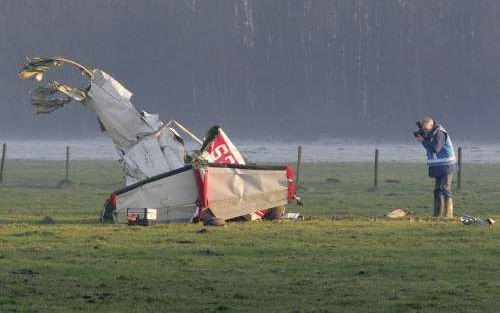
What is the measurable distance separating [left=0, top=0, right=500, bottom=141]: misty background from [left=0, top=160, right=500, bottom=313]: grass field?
97938mm

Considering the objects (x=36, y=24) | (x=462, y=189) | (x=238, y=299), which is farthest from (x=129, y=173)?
(x=36, y=24)

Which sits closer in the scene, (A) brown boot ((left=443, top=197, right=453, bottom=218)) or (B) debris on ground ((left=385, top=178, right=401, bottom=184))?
(A) brown boot ((left=443, top=197, right=453, bottom=218))

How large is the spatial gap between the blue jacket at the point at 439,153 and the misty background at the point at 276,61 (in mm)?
94312

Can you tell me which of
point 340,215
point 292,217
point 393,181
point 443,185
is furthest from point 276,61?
point 292,217

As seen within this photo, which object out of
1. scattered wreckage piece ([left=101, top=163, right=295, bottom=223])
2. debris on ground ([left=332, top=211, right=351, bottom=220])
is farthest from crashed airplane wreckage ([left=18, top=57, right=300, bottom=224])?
debris on ground ([left=332, top=211, right=351, bottom=220])

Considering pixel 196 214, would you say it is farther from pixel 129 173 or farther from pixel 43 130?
pixel 43 130

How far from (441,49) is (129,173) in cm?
11371

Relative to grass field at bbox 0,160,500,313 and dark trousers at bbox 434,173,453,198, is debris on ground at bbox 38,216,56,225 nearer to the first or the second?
grass field at bbox 0,160,500,313

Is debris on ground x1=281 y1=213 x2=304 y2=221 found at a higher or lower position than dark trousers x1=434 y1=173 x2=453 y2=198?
lower

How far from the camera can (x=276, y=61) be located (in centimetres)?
14275

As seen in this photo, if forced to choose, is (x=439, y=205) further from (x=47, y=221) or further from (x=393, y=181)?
(x=393, y=181)

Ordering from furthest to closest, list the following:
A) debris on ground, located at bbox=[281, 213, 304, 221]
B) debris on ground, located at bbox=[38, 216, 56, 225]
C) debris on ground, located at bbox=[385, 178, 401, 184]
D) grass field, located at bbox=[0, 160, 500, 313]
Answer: debris on ground, located at bbox=[385, 178, 401, 184] < debris on ground, located at bbox=[281, 213, 304, 221] < debris on ground, located at bbox=[38, 216, 56, 225] < grass field, located at bbox=[0, 160, 500, 313]

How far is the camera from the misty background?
131 metres

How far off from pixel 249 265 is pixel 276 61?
399ft
